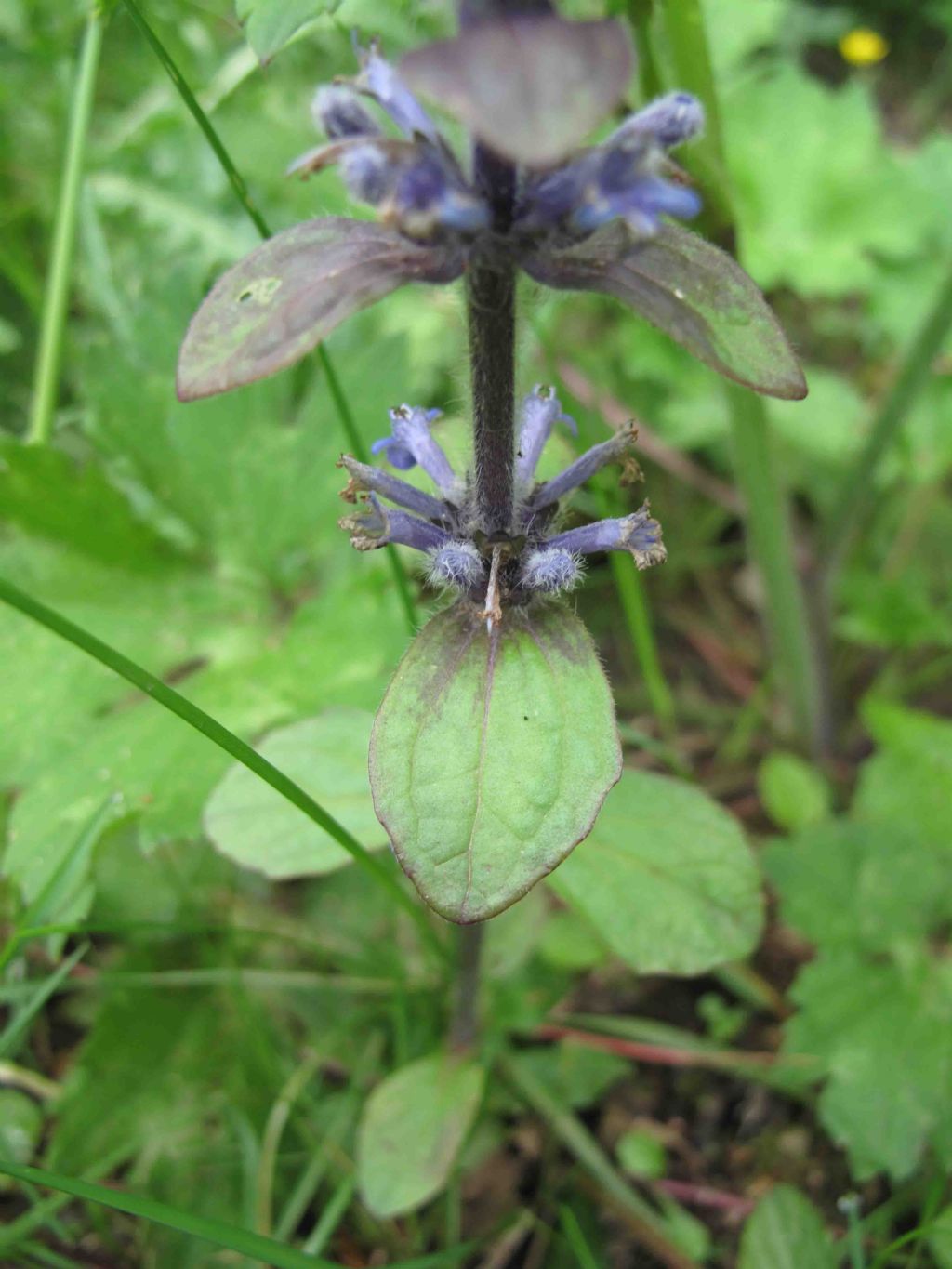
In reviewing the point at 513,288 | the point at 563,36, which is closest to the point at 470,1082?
the point at 513,288

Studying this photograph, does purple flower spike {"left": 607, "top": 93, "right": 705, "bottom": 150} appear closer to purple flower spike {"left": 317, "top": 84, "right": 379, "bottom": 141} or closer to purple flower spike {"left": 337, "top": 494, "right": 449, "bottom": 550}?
purple flower spike {"left": 317, "top": 84, "right": 379, "bottom": 141}

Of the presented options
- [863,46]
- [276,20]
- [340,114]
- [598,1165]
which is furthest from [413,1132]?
[863,46]

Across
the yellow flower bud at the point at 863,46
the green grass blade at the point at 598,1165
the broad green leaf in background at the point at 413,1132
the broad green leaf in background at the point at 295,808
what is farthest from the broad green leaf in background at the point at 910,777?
the yellow flower bud at the point at 863,46

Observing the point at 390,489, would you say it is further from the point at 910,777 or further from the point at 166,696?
the point at 910,777

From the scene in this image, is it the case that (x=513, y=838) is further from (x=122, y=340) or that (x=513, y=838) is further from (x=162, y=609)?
(x=122, y=340)

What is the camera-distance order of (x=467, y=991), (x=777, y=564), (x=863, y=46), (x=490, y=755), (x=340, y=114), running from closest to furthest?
(x=340, y=114)
(x=490, y=755)
(x=467, y=991)
(x=777, y=564)
(x=863, y=46)
